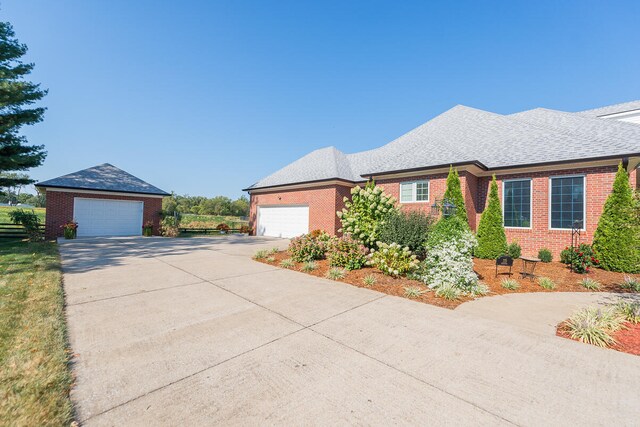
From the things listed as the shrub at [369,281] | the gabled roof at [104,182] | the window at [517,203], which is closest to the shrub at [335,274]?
the shrub at [369,281]

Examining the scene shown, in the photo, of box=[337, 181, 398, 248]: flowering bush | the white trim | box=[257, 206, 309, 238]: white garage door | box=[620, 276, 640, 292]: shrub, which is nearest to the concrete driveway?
box=[337, 181, 398, 248]: flowering bush

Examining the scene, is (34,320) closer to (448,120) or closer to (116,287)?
(116,287)

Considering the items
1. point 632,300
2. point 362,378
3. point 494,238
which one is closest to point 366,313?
point 362,378

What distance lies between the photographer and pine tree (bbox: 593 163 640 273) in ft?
27.0

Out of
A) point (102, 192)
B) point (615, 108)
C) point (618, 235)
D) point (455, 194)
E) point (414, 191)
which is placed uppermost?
point (615, 108)

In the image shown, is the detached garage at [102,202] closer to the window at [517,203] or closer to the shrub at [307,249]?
the shrub at [307,249]

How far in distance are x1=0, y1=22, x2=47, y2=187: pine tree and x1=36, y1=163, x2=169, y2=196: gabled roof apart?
1.49m

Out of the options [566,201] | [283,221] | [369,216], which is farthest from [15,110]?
[566,201]

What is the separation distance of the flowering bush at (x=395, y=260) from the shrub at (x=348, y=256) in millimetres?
579

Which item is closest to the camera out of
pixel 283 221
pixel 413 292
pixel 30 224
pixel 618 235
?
pixel 413 292

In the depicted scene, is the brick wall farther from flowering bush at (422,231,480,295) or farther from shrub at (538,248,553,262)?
shrub at (538,248,553,262)

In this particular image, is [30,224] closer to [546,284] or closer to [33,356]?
[33,356]

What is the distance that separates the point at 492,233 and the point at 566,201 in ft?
9.91

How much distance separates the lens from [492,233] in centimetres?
1066
